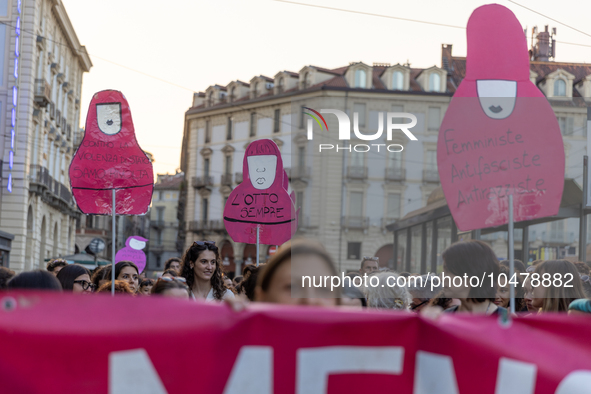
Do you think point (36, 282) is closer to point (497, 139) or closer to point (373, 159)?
point (373, 159)

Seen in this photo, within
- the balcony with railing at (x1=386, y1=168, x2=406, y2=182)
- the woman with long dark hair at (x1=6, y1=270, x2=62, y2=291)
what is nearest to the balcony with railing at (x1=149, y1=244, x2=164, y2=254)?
the balcony with railing at (x1=386, y1=168, x2=406, y2=182)

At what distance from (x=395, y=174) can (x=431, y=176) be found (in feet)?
2.09

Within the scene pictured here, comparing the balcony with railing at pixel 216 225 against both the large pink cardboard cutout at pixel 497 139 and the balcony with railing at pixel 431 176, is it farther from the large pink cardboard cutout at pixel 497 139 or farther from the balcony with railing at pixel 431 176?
the large pink cardboard cutout at pixel 497 139

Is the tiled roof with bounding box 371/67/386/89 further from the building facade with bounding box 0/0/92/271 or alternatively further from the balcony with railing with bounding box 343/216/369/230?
the building facade with bounding box 0/0/92/271

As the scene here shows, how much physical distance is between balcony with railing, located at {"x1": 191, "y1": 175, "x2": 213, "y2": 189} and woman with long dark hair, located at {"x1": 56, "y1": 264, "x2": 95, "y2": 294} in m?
53.6

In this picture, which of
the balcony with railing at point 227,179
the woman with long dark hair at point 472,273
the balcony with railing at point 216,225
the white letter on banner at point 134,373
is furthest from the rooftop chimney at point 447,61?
the balcony with railing at point 216,225

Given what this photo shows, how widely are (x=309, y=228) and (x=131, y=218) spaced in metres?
87.2

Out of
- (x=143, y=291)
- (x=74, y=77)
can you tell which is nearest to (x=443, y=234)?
(x=143, y=291)

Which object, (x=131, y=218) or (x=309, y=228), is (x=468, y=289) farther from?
(x=131, y=218)

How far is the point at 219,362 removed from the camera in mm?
2428

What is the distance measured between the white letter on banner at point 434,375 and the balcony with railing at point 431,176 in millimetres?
2186

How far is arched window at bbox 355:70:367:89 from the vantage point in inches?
199

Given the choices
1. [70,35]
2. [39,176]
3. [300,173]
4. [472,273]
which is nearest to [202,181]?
[70,35]

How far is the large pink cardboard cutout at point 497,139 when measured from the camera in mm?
4324
